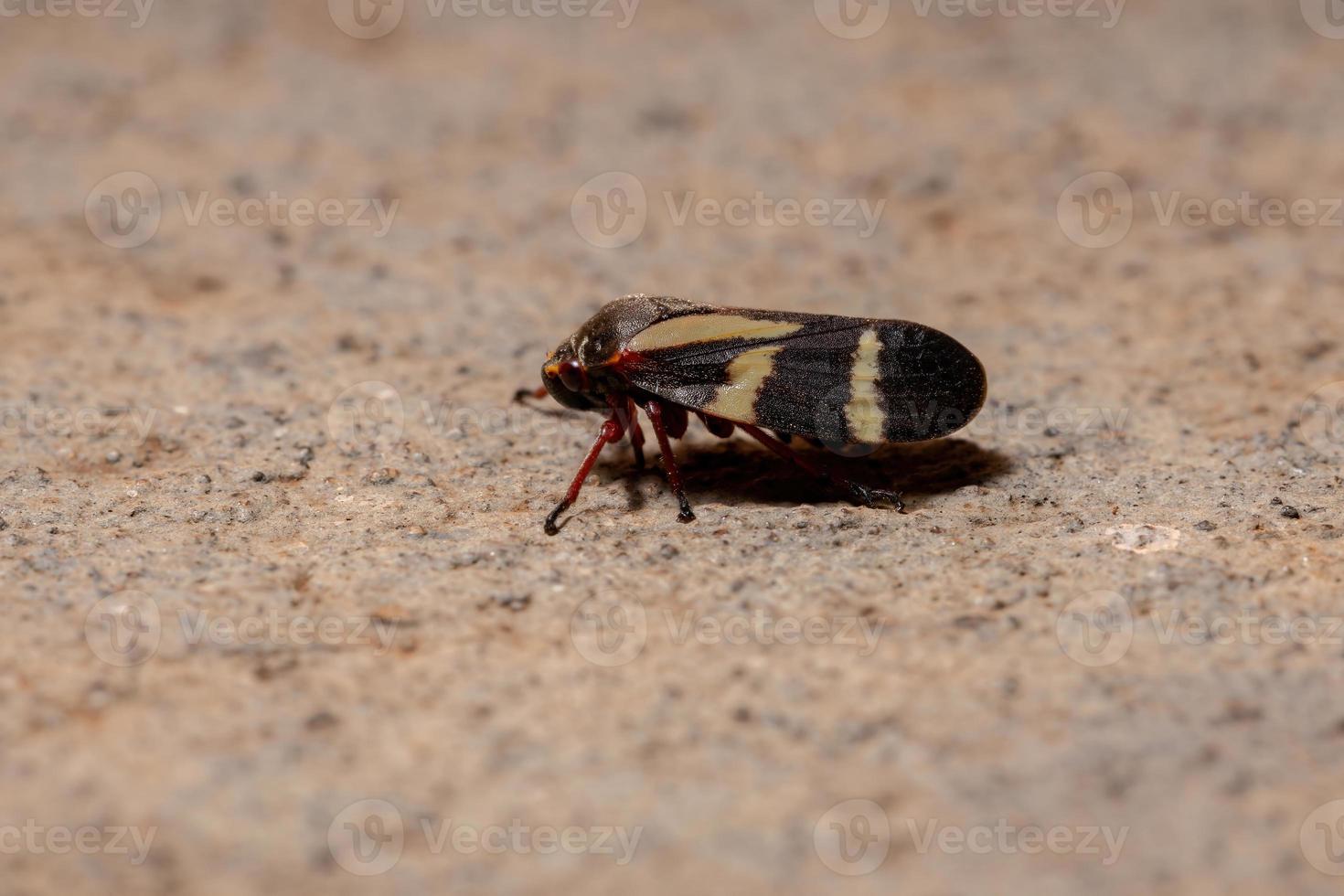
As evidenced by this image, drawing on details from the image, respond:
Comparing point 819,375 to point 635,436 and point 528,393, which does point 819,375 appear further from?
point 528,393

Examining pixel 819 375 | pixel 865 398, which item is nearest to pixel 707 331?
pixel 819 375

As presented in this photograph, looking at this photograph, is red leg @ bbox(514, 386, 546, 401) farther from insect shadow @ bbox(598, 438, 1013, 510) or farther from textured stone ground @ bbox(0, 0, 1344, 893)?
insect shadow @ bbox(598, 438, 1013, 510)

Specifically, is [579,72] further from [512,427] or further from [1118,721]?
[1118,721]

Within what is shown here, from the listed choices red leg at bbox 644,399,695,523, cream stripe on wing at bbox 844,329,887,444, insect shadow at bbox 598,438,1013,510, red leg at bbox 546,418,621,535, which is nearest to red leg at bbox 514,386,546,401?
insect shadow at bbox 598,438,1013,510

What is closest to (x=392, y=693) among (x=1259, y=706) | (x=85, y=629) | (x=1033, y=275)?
(x=85, y=629)

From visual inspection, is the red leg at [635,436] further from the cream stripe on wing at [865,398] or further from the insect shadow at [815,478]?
the cream stripe on wing at [865,398]
